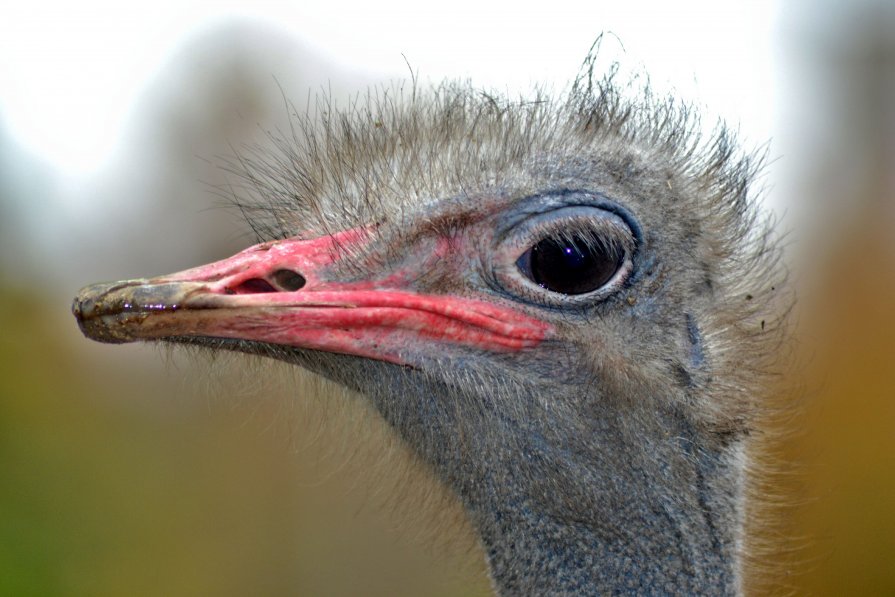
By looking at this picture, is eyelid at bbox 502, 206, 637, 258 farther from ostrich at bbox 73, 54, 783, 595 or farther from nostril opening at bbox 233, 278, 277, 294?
nostril opening at bbox 233, 278, 277, 294

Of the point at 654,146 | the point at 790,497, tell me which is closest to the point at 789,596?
the point at 790,497

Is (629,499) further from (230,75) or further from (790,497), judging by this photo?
(230,75)

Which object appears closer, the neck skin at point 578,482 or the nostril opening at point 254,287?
the nostril opening at point 254,287

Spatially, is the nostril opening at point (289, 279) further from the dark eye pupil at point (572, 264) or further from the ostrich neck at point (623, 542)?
the ostrich neck at point (623, 542)

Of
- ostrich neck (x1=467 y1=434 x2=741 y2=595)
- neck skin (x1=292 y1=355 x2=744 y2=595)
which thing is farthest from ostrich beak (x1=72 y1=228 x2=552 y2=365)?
ostrich neck (x1=467 y1=434 x2=741 y2=595)

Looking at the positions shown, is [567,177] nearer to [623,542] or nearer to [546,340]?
[546,340]

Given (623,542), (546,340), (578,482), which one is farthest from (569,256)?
(623,542)

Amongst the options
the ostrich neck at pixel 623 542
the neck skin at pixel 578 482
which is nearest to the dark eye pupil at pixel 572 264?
the neck skin at pixel 578 482
